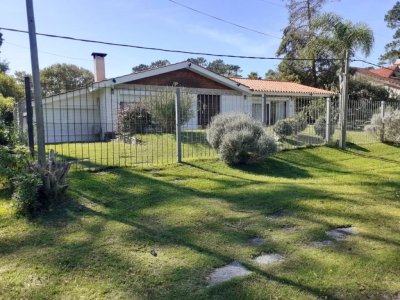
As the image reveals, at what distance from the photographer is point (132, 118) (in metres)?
14.6

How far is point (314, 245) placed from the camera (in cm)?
400

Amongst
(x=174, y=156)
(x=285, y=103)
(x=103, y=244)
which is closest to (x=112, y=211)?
(x=103, y=244)

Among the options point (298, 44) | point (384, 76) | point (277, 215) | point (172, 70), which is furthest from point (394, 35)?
point (277, 215)

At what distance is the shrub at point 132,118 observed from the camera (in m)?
14.1

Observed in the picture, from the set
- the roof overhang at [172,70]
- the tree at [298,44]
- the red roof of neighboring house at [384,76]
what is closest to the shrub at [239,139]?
the roof overhang at [172,70]

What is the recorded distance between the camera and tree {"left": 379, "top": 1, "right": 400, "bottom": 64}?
135ft

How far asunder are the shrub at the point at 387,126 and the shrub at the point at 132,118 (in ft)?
29.1

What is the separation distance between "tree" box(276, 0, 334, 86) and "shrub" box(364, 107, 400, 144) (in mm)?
17536

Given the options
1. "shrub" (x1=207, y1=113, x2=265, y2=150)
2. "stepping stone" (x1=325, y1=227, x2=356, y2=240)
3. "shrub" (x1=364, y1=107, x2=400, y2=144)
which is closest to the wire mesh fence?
"shrub" (x1=364, y1=107, x2=400, y2=144)

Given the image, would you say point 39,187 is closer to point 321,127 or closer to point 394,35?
point 321,127

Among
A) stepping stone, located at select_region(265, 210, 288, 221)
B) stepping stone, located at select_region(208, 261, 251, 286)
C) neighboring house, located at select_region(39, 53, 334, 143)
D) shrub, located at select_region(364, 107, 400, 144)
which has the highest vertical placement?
neighboring house, located at select_region(39, 53, 334, 143)

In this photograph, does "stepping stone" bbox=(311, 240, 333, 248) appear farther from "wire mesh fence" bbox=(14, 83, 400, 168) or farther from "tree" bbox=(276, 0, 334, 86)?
"tree" bbox=(276, 0, 334, 86)

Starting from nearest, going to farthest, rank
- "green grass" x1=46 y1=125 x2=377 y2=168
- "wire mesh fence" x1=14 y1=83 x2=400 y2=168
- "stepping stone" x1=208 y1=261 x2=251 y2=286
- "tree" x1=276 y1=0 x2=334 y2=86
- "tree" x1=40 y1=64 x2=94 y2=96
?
"stepping stone" x1=208 y1=261 x2=251 y2=286
"green grass" x1=46 y1=125 x2=377 y2=168
"wire mesh fence" x1=14 y1=83 x2=400 y2=168
"tree" x1=276 y1=0 x2=334 y2=86
"tree" x1=40 y1=64 x2=94 y2=96

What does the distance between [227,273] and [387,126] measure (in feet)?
42.4
